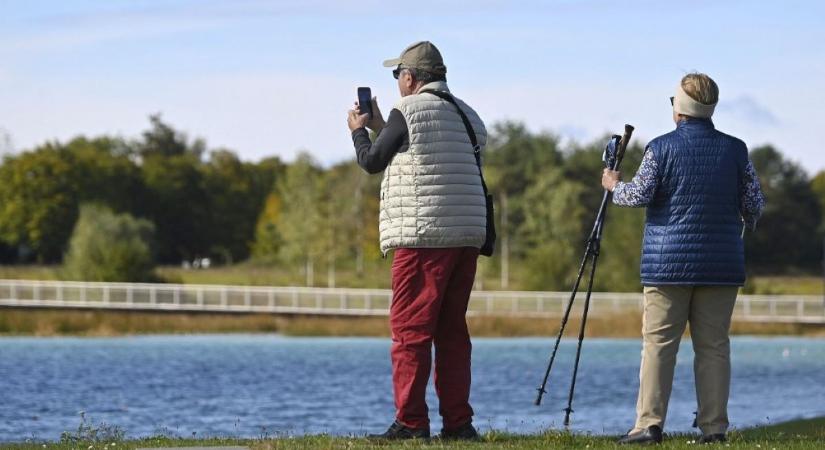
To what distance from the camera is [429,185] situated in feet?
25.3

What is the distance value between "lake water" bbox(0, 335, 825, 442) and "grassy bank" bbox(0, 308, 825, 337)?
0.53 metres

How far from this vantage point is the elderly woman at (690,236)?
7.81m

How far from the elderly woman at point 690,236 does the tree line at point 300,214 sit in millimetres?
50708

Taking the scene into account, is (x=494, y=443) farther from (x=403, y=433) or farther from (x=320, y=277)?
(x=320, y=277)

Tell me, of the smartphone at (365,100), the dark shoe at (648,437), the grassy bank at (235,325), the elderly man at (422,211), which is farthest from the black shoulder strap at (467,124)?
the grassy bank at (235,325)

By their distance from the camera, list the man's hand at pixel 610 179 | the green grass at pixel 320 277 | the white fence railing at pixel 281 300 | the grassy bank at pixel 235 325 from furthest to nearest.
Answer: the green grass at pixel 320 277 < the white fence railing at pixel 281 300 < the grassy bank at pixel 235 325 < the man's hand at pixel 610 179

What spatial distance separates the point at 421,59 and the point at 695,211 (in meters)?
1.58

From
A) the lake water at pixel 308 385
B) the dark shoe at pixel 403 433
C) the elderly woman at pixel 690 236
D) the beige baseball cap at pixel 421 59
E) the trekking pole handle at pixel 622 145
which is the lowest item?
the lake water at pixel 308 385

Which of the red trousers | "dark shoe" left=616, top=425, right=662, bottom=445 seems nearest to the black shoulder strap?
the red trousers

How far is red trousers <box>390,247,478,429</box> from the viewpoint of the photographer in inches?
309

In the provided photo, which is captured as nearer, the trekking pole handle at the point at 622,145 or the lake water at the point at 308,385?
the trekking pole handle at the point at 622,145

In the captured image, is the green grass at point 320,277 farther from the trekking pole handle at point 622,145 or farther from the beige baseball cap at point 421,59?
the beige baseball cap at point 421,59

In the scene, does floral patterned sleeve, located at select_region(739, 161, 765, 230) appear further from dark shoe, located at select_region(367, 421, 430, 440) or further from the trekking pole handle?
dark shoe, located at select_region(367, 421, 430, 440)

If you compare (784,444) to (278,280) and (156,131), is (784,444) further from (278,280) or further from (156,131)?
(156,131)
